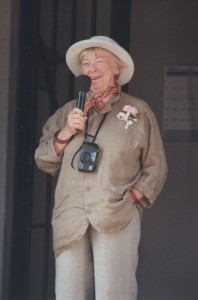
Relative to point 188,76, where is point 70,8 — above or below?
above

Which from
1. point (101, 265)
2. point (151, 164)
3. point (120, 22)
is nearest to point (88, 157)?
point (151, 164)

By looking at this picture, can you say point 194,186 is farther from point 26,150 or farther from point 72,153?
point 72,153

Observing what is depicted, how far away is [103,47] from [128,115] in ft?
1.13

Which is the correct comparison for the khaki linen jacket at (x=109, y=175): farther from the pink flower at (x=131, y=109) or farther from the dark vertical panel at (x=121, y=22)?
the dark vertical panel at (x=121, y=22)

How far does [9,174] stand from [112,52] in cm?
180

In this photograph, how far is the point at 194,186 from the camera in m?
5.89

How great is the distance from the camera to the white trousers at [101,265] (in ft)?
12.8

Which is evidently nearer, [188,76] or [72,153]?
[72,153]

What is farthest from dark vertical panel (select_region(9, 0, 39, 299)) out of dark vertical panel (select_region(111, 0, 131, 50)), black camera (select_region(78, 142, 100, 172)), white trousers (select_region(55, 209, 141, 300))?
black camera (select_region(78, 142, 100, 172))

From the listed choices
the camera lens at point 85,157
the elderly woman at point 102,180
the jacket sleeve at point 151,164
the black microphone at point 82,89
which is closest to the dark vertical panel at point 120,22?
the elderly woman at point 102,180

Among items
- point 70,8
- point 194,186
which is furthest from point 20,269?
point 70,8

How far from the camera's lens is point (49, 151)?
4043 mm

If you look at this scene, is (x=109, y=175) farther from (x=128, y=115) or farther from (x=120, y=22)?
(x=120, y=22)

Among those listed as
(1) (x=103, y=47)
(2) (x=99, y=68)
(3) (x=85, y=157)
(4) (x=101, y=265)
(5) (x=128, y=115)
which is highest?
(1) (x=103, y=47)
